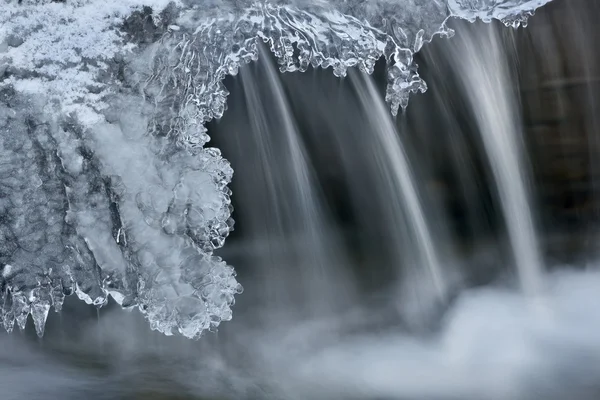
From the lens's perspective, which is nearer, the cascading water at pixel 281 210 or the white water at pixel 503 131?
the cascading water at pixel 281 210

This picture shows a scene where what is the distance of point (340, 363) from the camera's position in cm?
329

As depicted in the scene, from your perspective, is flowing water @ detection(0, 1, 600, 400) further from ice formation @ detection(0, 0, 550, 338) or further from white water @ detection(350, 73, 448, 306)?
ice formation @ detection(0, 0, 550, 338)

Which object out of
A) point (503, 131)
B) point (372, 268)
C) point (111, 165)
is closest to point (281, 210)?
point (372, 268)

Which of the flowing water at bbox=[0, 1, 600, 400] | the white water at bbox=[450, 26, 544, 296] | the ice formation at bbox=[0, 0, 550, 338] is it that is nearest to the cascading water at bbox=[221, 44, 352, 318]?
the flowing water at bbox=[0, 1, 600, 400]

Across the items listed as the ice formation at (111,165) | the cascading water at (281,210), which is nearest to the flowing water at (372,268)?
the cascading water at (281,210)

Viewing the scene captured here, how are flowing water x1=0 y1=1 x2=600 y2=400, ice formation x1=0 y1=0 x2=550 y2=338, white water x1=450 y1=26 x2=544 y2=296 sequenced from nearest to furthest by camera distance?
ice formation x1=0 y1=0 x2=550 y2=338 < flowing water x1=0 y1=1 x2=600 y2=400 < white water x1=450 y1=26 x2=544 y2=296

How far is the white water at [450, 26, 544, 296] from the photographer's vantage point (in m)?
3.64

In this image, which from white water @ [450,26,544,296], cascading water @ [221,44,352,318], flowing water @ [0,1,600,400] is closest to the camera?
flowing water @ [0,1,600,400]

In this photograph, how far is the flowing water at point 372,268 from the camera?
320cm

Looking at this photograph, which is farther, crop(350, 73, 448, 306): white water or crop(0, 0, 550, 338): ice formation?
crop(350, 73, 448, 306): white water

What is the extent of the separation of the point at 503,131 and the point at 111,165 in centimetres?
208

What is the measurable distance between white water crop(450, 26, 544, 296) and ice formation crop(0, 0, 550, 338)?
142 centimetres

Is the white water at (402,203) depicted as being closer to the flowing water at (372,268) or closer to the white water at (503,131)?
the flowing water at (372,268)

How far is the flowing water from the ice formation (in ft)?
1.18
